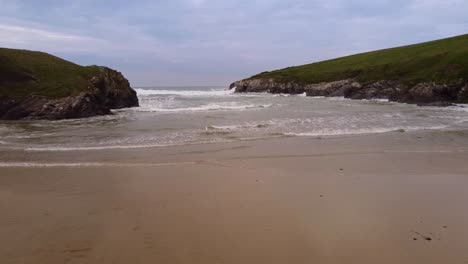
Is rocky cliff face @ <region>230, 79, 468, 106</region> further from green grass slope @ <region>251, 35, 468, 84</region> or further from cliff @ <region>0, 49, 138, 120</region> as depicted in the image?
cliff @ <region>0, 49, 138, 120</region>

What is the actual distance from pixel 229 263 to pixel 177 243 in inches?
35.8

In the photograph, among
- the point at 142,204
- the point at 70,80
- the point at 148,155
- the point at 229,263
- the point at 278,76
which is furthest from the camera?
the point at 278,76

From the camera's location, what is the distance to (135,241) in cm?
546

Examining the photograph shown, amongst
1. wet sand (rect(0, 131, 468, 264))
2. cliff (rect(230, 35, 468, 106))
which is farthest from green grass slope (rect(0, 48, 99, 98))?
cliff (rect(230, 35, 468, 106))

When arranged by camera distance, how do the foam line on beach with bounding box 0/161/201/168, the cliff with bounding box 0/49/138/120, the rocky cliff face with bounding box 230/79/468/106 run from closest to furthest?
1. the foam line on beach with bounding box 0/161/201/168
2. the cliff with bounding box 0/49/138/120
3. the rocky cliff face with bounding box 230/79/468/106

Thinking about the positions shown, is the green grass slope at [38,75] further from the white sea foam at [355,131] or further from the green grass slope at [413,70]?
the green grass slope at [413,70]

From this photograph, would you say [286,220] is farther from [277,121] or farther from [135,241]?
[277,121]

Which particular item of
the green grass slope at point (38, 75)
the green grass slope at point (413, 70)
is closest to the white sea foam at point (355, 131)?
the green grass slope at point (38, 75)

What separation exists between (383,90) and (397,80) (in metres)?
2.93

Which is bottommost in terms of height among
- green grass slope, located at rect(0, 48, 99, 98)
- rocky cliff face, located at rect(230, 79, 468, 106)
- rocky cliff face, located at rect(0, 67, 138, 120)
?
rocky cliff face, located at rect(230, 79, 468, 106)

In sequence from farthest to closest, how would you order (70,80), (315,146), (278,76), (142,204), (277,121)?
(278,76) → (70,80) → (277,121) → (315,146) → (142,204)

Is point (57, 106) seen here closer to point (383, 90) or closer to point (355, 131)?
point (355, 131)

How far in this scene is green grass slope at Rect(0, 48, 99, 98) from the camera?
29672 mm

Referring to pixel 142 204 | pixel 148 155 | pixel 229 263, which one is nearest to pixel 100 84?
Answer: pixel 148 155
